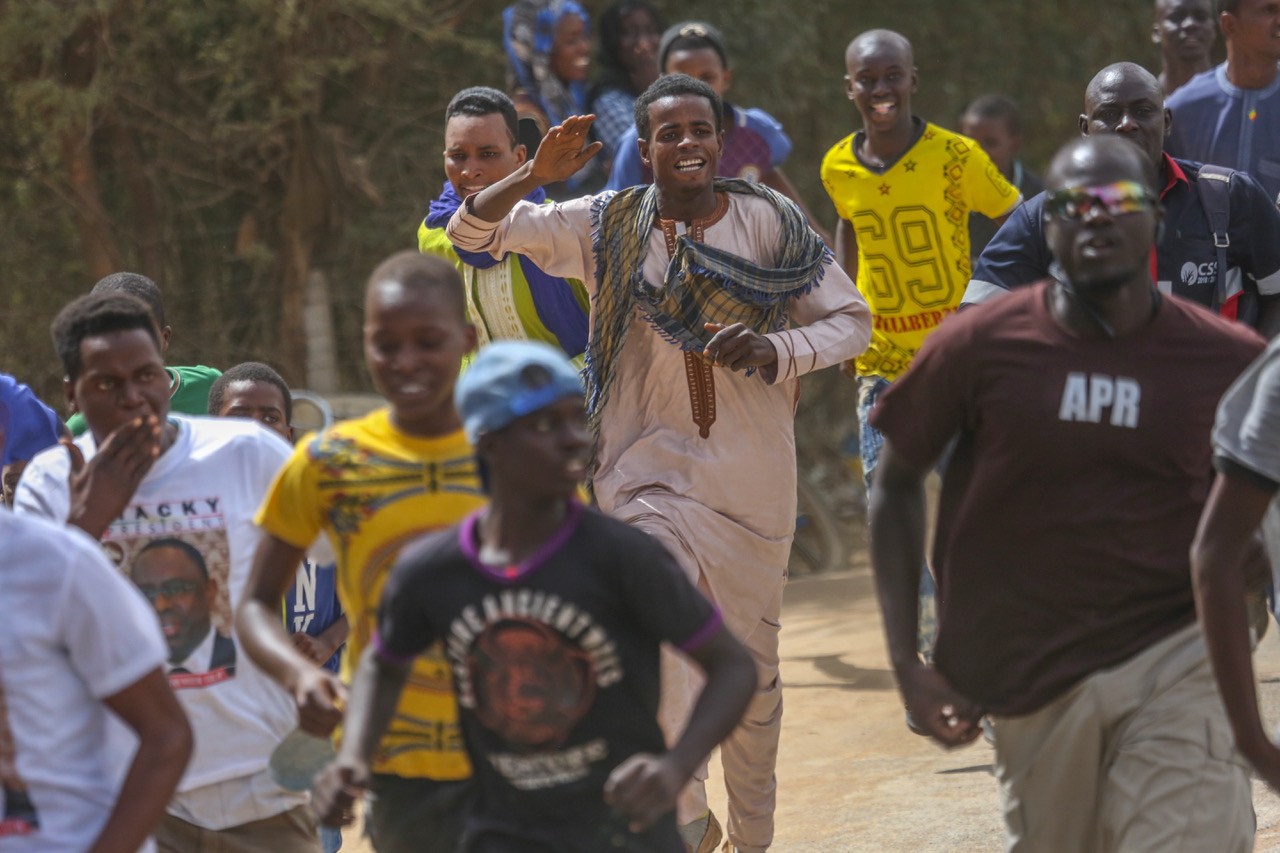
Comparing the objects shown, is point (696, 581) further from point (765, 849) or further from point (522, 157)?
point (522, 157)

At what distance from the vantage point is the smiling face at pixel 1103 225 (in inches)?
135

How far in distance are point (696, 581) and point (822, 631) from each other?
420 cm

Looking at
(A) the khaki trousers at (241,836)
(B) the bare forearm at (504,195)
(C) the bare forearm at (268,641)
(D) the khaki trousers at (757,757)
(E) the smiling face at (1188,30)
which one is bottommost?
(D) the khaki trousers at (757,757)

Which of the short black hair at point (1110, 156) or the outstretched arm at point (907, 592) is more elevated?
the short black hair at point (1110, 156)

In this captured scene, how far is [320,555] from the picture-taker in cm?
381

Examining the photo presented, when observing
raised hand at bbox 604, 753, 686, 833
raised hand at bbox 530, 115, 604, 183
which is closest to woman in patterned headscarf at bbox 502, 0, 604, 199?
raised hand at bbox 530, 115, 604, 183

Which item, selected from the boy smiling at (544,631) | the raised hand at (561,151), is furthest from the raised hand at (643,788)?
the raised hand at (561,151)

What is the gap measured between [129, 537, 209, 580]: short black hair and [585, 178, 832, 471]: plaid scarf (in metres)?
1.77

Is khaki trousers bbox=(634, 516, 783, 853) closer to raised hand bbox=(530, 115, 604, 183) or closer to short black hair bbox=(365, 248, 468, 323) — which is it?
raised hand bbox=(530, 115, 604, 183)

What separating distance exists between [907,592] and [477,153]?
305 cm

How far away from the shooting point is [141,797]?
2883mm

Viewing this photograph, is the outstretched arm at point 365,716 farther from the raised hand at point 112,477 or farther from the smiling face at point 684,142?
the smiling face at point 684,142

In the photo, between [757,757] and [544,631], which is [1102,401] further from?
[757,757]

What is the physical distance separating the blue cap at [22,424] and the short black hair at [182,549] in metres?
1.72
